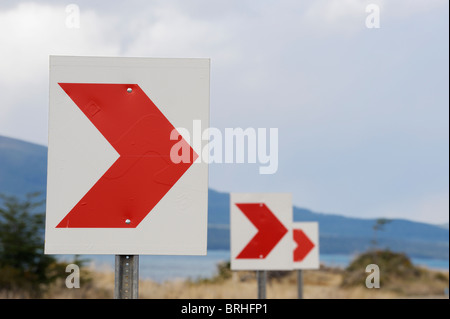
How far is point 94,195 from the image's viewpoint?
13.5 ft

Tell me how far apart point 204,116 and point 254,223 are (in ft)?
21.3

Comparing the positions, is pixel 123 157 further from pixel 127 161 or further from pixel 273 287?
pixel 273 287

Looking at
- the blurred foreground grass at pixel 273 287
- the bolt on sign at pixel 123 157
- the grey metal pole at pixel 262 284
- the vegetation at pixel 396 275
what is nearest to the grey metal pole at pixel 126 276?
the bolt on sign at pixel 123 157

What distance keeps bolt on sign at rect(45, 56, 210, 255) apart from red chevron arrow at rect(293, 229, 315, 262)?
12.1 metres

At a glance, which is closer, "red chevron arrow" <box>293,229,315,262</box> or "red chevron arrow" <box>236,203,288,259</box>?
"red chevron arrow" <box>236,203,288,259</box>

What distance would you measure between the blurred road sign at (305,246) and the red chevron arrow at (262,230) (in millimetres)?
5591

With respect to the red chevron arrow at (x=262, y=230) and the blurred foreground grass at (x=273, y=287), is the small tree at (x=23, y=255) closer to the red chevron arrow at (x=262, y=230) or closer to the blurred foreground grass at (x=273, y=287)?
the blurred foreground grass at (x=273, y=287)

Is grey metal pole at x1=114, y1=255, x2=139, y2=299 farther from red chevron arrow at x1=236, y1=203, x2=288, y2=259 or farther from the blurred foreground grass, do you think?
the blurred foreground grass

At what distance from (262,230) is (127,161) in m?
6.50

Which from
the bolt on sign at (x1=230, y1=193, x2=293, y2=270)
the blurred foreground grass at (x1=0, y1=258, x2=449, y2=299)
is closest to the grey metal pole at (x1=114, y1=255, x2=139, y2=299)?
the bolt on sign at (x1=230, y1=193, x2=293, y2=270)

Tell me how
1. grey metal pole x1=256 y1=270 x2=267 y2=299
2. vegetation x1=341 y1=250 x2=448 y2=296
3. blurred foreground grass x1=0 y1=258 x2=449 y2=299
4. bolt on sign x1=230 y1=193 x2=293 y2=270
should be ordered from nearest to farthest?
bolt on sign x1=230 y1=193 x2=293 y2=270 < grey metal pole x1=256 y1=270 x2=267 y2=299 < blurred foreground grass x1=0 y1=258 x2=449 y2=299 < vegetation x1=341 y1=250 x2=448 y2=296

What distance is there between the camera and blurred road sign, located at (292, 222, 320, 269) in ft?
52.5
